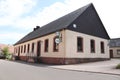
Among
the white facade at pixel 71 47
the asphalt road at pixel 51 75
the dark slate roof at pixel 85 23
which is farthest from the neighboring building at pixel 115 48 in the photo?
the asphalt road at pixel 51 75

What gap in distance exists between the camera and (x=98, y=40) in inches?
898

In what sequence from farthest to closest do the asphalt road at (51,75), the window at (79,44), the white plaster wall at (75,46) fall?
the window at (79,44), the white plaster wall at (75,46), the asphalt road at (51,75)

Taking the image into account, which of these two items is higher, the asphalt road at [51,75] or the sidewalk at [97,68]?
the sidewalk at [97,68]

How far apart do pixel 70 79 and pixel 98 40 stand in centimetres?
1616

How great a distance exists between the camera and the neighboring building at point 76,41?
18.1 meters

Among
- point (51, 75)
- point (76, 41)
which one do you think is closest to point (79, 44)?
point (76, 41)

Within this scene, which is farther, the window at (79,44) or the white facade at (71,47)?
the window at (79,44)

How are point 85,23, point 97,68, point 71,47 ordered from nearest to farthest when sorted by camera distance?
point 97,68
point 71,47
point 85,23

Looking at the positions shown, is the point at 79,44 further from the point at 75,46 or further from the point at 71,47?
the point at 71,47

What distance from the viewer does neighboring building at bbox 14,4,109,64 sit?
18078 millimetres

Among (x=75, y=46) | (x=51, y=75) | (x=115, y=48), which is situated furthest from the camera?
(x=115, y=48)

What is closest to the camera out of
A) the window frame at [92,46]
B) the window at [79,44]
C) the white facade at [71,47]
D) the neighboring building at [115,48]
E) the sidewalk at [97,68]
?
the sidewalk at [97,68]

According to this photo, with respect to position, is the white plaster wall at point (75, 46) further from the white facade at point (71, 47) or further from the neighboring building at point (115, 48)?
the neighboring building at point (115, 48)

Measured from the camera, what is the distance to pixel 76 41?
18891 millimetres
